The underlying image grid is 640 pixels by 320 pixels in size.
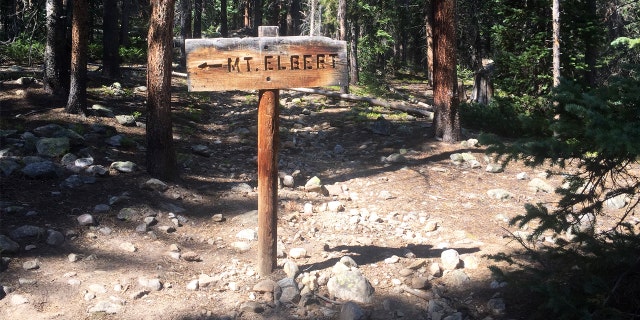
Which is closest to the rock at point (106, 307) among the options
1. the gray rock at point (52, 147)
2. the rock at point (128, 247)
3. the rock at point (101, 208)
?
the rock at point (128, 247)

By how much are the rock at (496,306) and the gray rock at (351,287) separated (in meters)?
1.16

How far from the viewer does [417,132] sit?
13.6m

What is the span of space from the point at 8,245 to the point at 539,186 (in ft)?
26.5

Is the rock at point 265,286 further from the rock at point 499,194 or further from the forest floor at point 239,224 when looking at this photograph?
the rock at point 499,194

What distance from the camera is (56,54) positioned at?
13.4m

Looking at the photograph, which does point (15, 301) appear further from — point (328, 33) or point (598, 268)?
point (328, 33)

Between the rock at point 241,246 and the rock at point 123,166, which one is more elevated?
the rock at point 123,166

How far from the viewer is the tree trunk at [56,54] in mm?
13086

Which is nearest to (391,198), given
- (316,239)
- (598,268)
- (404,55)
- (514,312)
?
(316,239)

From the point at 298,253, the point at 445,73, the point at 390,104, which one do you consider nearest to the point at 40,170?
the point at 298,253

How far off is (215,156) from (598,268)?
8.39 m

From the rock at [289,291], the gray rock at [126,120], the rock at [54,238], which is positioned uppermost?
the gray rock at [126,120]

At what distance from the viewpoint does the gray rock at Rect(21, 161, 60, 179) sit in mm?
8016

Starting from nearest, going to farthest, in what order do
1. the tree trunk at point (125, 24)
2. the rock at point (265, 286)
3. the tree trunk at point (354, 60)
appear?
the rock at point (265, 286) < the tree trunk at point (354, 60) < the tree trunk at point (125, 24)
